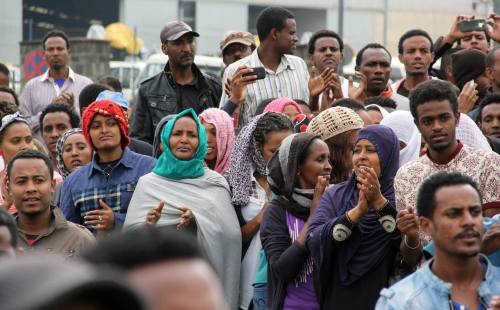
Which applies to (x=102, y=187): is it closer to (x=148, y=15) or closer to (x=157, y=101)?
(x=157, y=101)

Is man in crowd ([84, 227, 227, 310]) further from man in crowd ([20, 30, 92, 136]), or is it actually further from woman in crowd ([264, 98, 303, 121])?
man in crowd ([20, 30, 92, 136])

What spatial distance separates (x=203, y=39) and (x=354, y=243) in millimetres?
41190

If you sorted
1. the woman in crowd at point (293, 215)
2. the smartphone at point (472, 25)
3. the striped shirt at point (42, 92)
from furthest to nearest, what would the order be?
the striped shirt at point (42, 92) < the smartphone at point (472, 25) < the woman in crowd at point (293, 215)

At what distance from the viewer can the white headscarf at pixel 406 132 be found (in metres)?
6.68

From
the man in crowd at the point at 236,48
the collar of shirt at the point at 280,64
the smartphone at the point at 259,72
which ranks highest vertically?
the man in crowd at the point at 236,48

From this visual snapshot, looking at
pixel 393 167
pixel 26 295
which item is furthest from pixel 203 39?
pixel 26 295

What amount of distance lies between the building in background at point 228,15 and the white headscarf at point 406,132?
38.7 meters

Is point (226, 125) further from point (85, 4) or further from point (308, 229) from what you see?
point (85, 4)

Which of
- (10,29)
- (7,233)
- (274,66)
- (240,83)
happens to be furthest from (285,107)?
(10,29)

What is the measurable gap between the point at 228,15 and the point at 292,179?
43185mm

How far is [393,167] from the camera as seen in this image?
5.79 metres

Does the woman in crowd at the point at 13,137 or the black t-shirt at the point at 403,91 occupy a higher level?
the black t-shirt at the point at 403,91

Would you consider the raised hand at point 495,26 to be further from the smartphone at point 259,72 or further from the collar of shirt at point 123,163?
the collar of shirt at point 123,163

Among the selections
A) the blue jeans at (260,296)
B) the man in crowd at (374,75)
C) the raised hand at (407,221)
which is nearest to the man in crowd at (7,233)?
the raised hand at (407,221)
